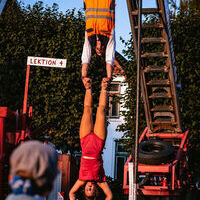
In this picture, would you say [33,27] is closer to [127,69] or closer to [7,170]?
[127,69]

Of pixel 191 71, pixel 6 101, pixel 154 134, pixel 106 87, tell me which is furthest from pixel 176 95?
pixel 6 101

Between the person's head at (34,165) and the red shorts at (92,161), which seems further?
the red shorts at (92,161)

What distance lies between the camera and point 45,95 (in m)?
17.3

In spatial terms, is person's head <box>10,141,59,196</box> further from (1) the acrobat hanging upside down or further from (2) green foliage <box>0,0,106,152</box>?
(2) green foliage <box>0,0,106,152</box>

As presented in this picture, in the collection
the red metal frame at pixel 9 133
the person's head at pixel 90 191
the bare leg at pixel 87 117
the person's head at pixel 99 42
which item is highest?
the person's head at pixel 99 42

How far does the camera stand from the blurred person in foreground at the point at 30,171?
2418 millimetres

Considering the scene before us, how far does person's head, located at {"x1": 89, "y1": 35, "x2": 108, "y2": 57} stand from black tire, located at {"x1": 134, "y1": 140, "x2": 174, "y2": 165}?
3.91m

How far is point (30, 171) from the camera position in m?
2.42

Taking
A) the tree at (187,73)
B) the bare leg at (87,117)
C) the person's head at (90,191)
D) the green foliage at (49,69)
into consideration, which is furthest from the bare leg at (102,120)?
the green foliage at (49,69)

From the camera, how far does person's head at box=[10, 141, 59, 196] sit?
2.42 m

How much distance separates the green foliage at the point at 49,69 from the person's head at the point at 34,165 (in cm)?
1402

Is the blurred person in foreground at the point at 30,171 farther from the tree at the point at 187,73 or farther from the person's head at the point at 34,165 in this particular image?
the tree at the point at 187,73

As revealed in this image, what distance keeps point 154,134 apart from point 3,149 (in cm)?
707

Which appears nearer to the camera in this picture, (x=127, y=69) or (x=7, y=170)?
(x=7, y=170)
